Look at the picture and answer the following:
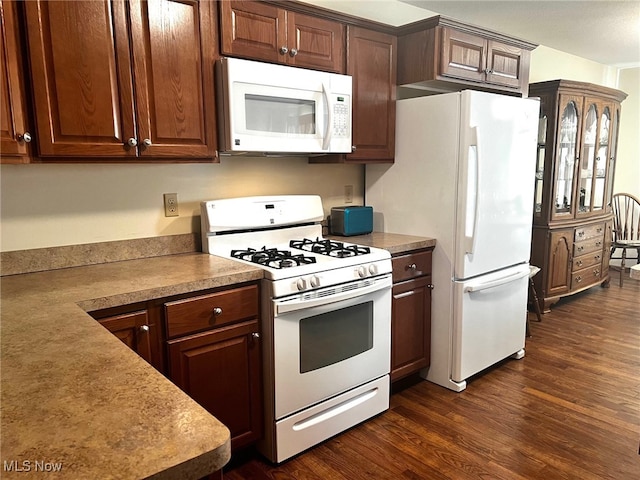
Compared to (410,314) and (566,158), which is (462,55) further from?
(566,158)

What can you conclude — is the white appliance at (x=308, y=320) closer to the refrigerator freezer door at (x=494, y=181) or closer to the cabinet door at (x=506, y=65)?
the refrigerator freezer door at (x=494, y=181)

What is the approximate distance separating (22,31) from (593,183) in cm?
457

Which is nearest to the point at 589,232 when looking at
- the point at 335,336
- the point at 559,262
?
the point at 559,262

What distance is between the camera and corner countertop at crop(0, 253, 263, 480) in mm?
687

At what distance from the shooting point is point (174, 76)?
6.42ft

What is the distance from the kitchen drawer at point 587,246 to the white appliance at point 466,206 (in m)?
1.59

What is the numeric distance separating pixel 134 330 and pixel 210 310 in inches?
11.4

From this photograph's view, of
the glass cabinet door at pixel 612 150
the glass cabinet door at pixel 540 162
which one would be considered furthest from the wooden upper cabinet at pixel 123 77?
the glass cabinet door at pixel 612 150

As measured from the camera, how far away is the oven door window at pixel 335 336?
2.07m

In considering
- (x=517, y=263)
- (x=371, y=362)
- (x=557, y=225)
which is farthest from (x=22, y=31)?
(x=557, y=225)

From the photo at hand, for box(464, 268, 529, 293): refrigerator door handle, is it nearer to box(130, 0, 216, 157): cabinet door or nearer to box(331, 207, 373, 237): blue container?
box(331, 207, 373, 237): blue container

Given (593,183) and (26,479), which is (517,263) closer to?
(593,183)

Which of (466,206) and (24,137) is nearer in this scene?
(24,137)

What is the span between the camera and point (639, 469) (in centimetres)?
200
